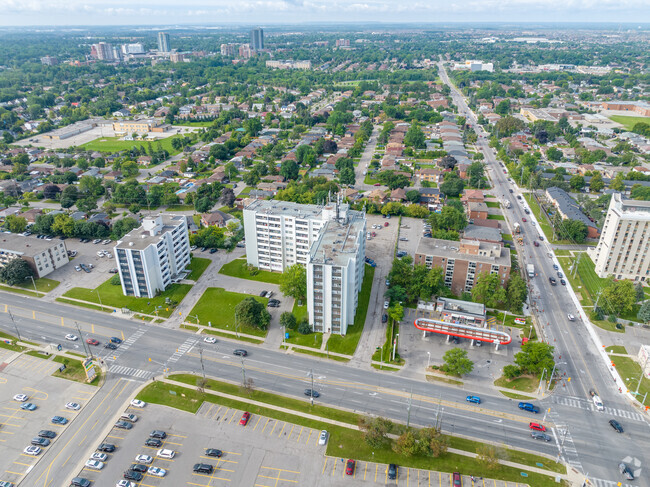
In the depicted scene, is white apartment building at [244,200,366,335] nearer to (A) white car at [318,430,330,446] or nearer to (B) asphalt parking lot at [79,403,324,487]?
(A) white car at [318,430,330,446]

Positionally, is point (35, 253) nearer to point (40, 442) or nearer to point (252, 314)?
point (40, 442)

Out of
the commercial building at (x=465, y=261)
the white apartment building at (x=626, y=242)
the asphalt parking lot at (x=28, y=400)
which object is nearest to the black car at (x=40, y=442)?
the asphalt parking lot at (x=28, y=400)

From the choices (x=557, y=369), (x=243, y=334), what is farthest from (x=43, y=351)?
(x=557, y=369)

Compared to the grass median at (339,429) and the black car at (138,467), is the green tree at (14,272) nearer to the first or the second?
the grass median at (339,429)

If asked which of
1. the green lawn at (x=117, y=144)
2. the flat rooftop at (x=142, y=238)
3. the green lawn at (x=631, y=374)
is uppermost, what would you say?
the flat rooftop at (x=142, y=238)

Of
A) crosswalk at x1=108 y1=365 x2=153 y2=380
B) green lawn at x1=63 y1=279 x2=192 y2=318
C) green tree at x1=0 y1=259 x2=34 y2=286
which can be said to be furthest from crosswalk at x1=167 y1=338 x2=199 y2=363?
green tree at x1=0 y1=259 x2=34 y2=286

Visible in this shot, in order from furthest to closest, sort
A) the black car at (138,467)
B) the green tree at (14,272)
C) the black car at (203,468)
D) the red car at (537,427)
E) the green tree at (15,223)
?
the green tree at (15,223)
the green tree at (14,272)
the red car at (537,427)
the black car at (138,467)
the black car at (203,468)

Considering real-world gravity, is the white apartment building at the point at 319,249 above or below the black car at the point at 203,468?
above
